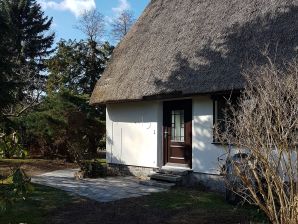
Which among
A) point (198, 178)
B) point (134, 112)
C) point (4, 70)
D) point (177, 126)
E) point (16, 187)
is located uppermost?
point (4, 70)

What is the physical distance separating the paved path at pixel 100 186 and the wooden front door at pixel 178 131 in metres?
1.50

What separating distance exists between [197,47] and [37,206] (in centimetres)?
679

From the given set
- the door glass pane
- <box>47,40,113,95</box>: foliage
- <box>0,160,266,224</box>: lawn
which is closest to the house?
the door glass pane

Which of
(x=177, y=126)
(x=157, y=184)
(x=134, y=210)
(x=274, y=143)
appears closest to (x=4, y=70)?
(x=177, y=126)

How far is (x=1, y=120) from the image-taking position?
1328cm

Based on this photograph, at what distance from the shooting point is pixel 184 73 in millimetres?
13398

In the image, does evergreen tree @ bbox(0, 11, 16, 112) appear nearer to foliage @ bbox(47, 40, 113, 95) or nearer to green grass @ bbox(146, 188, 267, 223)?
green grass @ bbox(146, 188, 267, 223)

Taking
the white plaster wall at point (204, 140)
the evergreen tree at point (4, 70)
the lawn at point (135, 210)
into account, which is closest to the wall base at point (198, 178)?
the white plaster wall at point (204, 140)

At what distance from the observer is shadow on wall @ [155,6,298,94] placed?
11148 mm

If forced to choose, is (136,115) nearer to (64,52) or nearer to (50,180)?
(50,180)

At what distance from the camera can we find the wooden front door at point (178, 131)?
13820 mm

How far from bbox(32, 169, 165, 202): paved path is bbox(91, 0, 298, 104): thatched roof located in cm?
279

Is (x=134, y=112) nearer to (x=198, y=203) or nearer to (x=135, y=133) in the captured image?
(x=135, y=133)

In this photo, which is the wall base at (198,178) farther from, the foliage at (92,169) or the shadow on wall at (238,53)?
the shadow on wall at (238,53)
